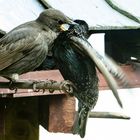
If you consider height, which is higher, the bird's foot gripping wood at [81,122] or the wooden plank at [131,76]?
the wooden plank at [131,76]

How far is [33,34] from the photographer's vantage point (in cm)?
232

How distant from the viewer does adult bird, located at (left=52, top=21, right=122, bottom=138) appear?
Result: 2.02 m

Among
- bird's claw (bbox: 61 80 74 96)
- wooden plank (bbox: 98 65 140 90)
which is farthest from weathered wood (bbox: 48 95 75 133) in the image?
bird's claw (bbox: 61 80 74 96)

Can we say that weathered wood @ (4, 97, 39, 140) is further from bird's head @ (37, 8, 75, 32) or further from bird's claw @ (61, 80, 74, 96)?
bird's claw @ (61, 80, 74, 96)

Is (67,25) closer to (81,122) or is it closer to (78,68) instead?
(78,68)

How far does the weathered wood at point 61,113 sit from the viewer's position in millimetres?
2330

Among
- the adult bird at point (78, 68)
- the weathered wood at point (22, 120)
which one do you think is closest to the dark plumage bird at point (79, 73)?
the adult bird at point (78, 68)

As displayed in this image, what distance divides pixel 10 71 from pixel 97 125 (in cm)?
167

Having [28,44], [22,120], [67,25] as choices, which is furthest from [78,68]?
[22,120]

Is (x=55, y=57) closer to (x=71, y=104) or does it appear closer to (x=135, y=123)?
(x=71, y=104)

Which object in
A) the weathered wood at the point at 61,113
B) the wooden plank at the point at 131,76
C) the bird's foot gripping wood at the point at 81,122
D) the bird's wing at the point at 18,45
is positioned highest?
the bird's wing at the point at 18,45

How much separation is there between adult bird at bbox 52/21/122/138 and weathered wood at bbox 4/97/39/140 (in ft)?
1.09

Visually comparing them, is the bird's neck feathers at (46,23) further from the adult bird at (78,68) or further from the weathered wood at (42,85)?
the weathered wood at (42,85)

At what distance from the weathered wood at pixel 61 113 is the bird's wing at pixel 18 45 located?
18 cm
